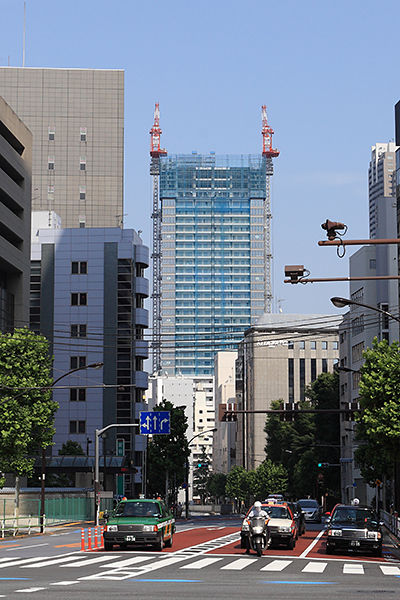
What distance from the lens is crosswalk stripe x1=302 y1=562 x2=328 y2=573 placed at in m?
21.5

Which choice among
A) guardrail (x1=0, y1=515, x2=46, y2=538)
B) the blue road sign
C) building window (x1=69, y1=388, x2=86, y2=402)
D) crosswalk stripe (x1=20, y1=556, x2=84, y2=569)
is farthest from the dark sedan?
building window (x1=69, y1=388, x2=86, y2=402)

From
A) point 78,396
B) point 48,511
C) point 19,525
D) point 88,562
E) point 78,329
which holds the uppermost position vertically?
point 78,329

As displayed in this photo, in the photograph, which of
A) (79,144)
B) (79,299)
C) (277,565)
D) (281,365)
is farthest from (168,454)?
(281,365)

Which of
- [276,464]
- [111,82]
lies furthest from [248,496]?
[111,82]

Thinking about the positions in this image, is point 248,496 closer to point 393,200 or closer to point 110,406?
point 110,406

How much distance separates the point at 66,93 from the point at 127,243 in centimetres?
4021

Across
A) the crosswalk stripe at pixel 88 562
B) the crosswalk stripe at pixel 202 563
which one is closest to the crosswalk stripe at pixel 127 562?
the crosswalk stripe at pixel 88 562

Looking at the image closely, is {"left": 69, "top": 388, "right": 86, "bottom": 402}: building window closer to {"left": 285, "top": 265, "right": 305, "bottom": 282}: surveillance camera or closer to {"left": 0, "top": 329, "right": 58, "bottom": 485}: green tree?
{"left": 0, "top": 329, "right": 58, "bottom": 485}: green tree

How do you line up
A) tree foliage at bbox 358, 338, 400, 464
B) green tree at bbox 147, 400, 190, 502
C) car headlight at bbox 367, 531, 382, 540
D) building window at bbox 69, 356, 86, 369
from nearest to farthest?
1. car headlight at bbox 367, 531, 382, 540
2. tree foliage at bbox 358, 338, 400, 464
3. green tree at bbox 147, 400, 190, 502
4. building window at bbox 69, 356, 86, 369

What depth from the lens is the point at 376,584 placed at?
1848 cm

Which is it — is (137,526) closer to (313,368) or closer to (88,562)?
(88,562)

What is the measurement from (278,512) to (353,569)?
9545 millimetres

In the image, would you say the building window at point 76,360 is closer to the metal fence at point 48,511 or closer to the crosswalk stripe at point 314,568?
the metal fence at point 48,511

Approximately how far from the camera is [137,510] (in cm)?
2797
